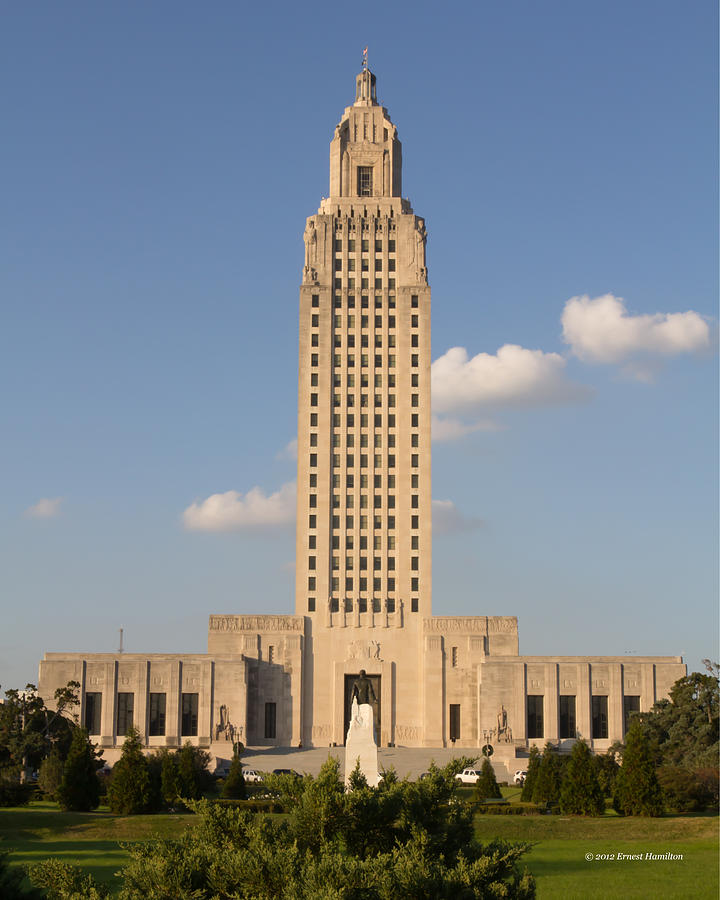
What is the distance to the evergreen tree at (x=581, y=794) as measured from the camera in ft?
164

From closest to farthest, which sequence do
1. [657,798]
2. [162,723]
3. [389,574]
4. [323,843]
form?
[323,843], [657,798], [162,723], [389,574]

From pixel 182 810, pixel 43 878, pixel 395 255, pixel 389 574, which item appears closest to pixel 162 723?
pixel 389 574

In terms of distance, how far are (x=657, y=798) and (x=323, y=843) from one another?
1358 inches

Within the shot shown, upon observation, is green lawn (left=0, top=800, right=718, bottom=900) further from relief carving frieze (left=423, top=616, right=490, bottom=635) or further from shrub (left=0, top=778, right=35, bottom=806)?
relief carving frieze (left=423, top=616, right=490, bottom=635)

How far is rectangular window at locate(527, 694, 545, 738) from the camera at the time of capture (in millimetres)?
87312

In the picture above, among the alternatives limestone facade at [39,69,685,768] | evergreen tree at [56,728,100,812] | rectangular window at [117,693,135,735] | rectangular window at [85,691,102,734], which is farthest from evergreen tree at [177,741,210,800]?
rectangular window at [85,691,102,734]

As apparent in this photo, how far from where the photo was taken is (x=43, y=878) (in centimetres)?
1942

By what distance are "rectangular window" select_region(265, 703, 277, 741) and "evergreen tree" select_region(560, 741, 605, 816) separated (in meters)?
41.7

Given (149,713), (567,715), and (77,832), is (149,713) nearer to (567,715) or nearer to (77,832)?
(567,715)

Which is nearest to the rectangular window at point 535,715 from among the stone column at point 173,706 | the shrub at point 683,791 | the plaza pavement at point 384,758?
the plaza pavement at point 384,758

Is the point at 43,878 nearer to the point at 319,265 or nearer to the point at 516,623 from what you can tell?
the point at 516,623

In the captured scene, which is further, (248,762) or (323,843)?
(248,762)

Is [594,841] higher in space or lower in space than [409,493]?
lower

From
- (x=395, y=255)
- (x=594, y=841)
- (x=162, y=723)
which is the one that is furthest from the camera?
(x=395, y=255)
